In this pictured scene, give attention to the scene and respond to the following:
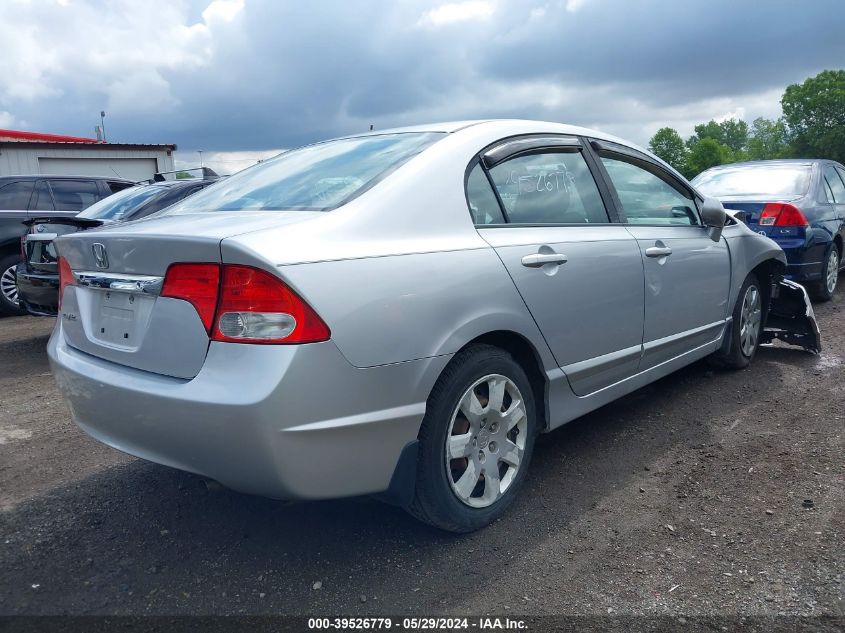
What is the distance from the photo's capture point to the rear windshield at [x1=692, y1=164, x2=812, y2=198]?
291 inches

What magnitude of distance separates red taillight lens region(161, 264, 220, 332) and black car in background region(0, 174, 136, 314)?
6762 mm

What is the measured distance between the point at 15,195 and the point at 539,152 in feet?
26.0

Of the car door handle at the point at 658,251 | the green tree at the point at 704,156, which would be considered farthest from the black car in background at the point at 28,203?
the green tree at the point at 704,156

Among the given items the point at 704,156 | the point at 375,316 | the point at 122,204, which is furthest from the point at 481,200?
the point at 704,156

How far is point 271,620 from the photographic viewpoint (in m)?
2.34

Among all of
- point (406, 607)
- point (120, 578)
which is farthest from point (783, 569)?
point (120, 578)

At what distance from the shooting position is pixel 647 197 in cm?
406

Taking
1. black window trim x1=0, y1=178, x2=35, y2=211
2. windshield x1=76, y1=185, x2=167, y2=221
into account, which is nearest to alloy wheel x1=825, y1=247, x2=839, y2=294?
windshield x1=76, y1=185, x2=167, y2=221

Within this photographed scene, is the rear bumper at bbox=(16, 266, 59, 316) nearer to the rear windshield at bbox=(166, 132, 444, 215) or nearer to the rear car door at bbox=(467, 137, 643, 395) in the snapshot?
the rear windshield at bbox=(166, 132, 444, 215)

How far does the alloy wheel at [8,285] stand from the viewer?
8.54 metres

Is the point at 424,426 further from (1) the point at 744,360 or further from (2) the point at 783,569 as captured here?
(1) the point at 744,360

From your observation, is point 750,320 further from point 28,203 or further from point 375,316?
point 28,203

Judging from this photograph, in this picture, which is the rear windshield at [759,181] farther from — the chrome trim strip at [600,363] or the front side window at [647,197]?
the chrome trim strip at [600,363]

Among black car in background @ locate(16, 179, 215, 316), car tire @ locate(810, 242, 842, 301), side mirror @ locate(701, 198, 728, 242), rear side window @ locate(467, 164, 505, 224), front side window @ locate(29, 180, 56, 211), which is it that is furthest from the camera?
front side window @ locate(29, 180, 56, 211)
